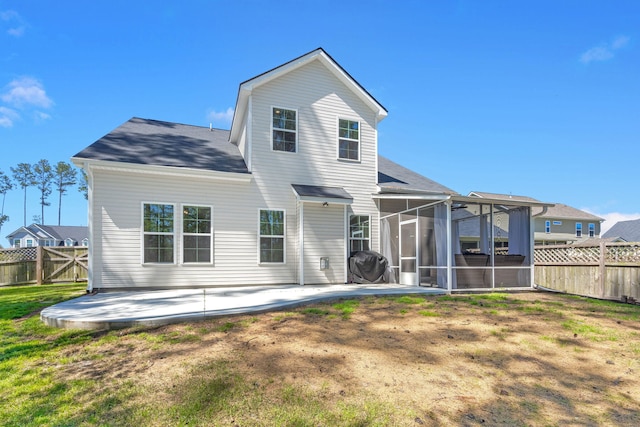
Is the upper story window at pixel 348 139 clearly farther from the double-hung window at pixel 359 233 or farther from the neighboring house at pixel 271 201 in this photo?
the double-hung window at pixel 359 233

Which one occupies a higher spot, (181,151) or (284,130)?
(284,130)

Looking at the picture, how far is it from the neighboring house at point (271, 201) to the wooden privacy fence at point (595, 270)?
2703 mm

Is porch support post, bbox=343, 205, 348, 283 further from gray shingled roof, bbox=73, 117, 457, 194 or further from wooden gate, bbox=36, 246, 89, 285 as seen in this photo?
wooden gate, bbox=36, 246, 89, 285

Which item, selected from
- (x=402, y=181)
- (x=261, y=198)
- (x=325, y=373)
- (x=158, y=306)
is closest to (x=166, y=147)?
(x=261, y=198)

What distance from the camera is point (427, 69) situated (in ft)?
46.5

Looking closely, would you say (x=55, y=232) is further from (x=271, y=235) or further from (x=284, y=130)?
(x=284, y=130)

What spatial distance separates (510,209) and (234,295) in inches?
350

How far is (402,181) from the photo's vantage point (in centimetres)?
1316

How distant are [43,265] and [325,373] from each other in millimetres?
14591

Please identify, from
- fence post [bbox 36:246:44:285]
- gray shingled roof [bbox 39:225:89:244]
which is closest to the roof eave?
fence post [bbox 36:246:44:285]

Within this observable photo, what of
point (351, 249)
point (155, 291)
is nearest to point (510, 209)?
point (351, 249)

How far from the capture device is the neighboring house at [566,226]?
109 feet

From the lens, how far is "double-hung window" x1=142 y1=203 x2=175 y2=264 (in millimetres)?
9477

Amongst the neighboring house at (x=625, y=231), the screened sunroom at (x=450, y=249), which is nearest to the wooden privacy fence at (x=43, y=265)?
the screened sunroom at (x=450, y=249)
